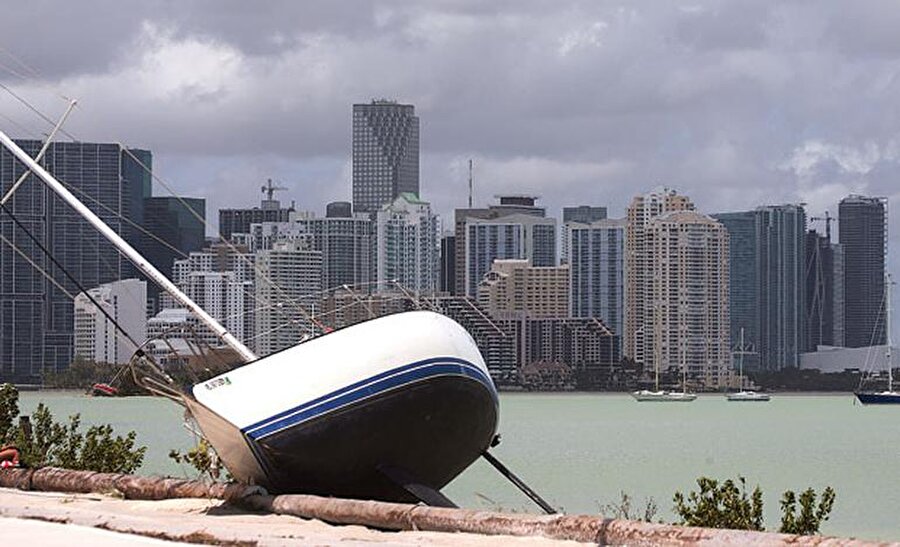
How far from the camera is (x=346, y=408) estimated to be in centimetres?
2103

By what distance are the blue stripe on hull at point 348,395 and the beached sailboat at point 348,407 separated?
0.04 ft

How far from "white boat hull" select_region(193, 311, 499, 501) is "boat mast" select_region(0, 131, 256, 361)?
3718 mm

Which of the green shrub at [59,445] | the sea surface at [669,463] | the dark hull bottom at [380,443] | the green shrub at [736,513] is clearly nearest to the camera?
the green shrub at [736,513]

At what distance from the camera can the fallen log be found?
15.8 meters

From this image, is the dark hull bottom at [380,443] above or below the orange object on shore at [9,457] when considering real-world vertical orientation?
above

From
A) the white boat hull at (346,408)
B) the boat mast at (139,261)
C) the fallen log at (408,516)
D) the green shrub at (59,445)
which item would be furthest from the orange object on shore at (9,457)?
the white boat hull at (346,408)

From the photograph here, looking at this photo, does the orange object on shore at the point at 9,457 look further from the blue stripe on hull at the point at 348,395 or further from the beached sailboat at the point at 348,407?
the blue stripe on hull at the point at 348,395

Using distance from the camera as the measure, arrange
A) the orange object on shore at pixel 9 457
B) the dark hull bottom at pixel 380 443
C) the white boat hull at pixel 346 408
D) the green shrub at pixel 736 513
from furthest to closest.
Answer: the orange object on shore at pixel 9 457
the dark hull bottom at pixel 380 443
the white boat hull at pixel 346 408
the green shrub at pixel 736 513

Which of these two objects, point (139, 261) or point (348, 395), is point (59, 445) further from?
point (348, 395)

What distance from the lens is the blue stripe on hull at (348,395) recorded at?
2092cm

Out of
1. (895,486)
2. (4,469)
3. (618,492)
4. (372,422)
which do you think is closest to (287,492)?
(372,422)

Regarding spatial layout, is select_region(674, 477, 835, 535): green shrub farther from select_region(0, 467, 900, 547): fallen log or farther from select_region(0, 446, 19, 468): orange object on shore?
select_region(0, 446, 19, 468): orange object on shore

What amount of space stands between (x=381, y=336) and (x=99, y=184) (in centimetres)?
14111

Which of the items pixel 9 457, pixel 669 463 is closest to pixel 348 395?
pixel 9 457
